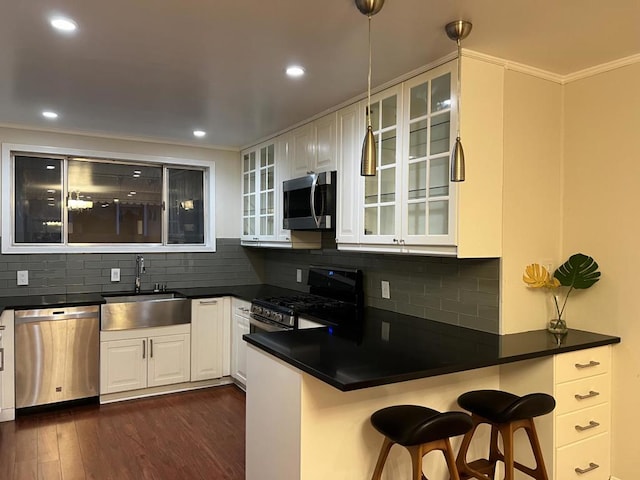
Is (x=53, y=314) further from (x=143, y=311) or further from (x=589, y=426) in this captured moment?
(x=589, y=426)

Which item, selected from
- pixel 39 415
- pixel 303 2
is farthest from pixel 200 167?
pixel 303 2

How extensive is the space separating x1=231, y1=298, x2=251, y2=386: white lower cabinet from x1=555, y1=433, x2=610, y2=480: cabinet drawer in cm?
261

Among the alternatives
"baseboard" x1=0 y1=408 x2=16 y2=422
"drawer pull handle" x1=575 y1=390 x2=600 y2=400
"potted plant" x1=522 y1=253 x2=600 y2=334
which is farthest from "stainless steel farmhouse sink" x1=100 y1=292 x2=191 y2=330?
"drawer pull handle" x1=575 y1=390 x2=600 y2=400

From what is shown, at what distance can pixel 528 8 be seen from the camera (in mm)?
1948

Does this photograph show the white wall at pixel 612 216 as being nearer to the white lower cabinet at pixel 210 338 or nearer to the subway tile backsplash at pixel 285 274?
the subway tile backsplash at pixel 285 274

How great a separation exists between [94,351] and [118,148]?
193 centimetres

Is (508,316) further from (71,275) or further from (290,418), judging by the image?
(71,275)

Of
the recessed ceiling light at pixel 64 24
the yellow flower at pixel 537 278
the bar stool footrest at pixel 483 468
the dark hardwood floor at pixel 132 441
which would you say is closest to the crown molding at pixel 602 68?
the yellow flower at pixel 537 278

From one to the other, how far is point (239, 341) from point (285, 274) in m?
0.90

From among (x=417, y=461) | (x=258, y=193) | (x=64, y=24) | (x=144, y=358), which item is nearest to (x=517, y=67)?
(x=417, y=461)

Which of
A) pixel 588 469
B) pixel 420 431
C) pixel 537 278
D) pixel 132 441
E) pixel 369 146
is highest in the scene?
pixel 369 146

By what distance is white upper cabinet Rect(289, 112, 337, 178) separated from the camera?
3527 mm

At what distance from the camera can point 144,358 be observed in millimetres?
4172

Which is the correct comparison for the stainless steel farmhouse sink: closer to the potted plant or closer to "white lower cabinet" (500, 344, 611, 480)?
"white lower cabinet" (500, 344, 611, 480)
